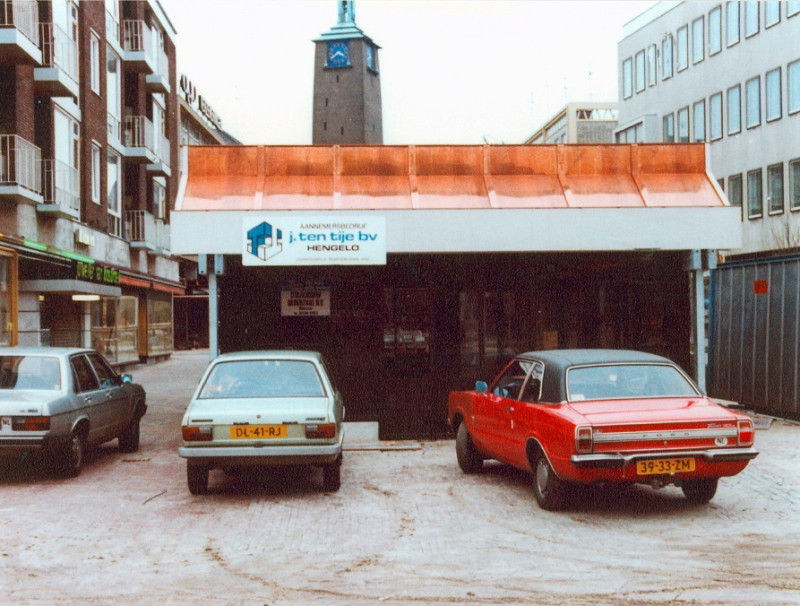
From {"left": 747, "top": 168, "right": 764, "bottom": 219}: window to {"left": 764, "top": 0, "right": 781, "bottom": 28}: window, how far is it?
5.95m

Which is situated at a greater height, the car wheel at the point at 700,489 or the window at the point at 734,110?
the window at the point at 734,110

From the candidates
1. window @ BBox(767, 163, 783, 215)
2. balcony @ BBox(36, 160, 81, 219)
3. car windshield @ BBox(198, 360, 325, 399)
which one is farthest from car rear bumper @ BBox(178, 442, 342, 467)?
window @ BBox(767, 163, 783, 215)

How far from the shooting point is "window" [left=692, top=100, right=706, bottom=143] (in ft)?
145

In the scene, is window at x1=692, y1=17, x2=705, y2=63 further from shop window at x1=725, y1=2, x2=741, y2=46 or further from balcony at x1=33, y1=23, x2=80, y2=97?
balcony at x1=33, y1=23, x2=80, y2=97

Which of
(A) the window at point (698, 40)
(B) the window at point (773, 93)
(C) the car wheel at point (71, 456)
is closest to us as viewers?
(C) the car wheel at point (71, 456)

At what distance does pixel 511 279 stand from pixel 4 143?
12895mm

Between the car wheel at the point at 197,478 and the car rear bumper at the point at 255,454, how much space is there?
32cm

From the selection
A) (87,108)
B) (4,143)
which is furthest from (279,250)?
(87,108)

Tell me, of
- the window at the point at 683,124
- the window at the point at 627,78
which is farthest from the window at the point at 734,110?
the window at the point at 627,78

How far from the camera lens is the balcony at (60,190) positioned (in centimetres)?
2295

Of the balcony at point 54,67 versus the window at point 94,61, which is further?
the window at point 94,61

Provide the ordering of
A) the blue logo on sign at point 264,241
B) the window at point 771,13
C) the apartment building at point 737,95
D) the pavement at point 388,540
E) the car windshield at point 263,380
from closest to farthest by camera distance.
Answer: the pavement at point 388,540, the car windshield at point 263,380, the blue logo on sign at point 264,241, the apartment building at point 737,95, the window at point 771,13

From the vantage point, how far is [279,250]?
43.8 ft

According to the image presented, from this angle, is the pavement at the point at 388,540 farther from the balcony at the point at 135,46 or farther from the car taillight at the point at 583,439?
the balcony at the point at 135,46
